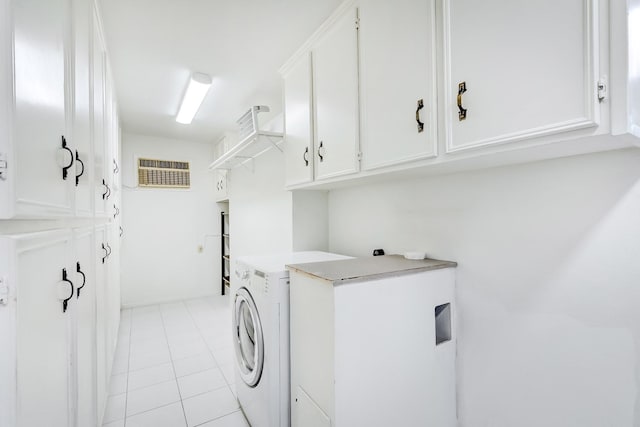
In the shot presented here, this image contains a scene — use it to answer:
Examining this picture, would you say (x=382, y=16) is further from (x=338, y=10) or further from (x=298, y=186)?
(x=298, y=186)

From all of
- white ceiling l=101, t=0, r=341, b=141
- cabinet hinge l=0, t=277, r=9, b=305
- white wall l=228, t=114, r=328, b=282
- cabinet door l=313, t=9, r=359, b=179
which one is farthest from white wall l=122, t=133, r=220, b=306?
cabinet hinge l=0, t=277, r=9, b=305

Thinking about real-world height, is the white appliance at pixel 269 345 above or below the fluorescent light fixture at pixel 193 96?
below

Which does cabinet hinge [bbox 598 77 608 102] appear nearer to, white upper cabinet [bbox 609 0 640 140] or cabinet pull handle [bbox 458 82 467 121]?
white upper cabinet [bbox 609 0 640 140]

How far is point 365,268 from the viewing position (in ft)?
4.42

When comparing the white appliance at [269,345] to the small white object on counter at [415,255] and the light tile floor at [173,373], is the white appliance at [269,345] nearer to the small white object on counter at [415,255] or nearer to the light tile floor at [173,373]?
the light tile floor at [173,373]

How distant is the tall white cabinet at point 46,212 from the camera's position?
0.60 m

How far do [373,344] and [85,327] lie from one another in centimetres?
127

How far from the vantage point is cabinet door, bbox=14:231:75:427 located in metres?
0.66

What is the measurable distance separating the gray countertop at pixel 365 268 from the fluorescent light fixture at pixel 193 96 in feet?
6.13

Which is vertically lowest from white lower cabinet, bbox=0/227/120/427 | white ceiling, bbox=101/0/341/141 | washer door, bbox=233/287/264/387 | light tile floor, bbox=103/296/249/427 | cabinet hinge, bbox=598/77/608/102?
light tile floor, bbox=103/296/249/427

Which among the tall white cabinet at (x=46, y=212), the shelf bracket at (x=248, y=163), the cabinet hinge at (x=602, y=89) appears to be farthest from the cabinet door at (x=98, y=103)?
the cabinet hinge at (x=602, y=89)

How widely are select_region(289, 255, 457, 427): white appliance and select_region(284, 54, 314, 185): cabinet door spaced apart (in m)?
0.82

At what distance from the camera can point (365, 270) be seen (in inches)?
51.1

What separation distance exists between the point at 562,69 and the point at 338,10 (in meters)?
1.25
